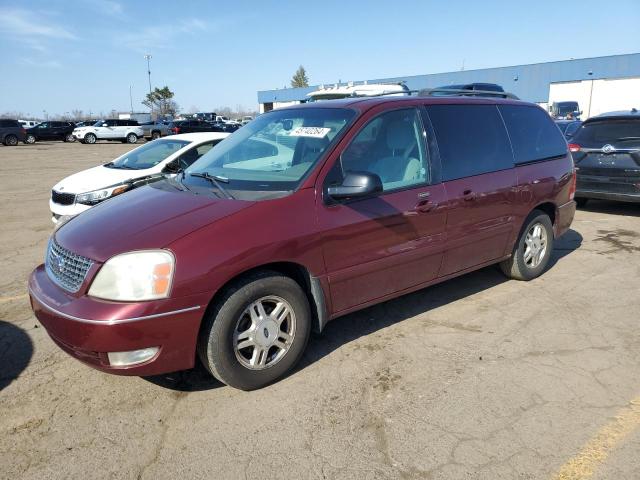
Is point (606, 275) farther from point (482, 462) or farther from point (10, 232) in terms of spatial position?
point (10, 232)

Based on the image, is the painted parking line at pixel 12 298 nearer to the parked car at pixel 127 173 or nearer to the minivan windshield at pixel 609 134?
the parked car at pixel 127 173

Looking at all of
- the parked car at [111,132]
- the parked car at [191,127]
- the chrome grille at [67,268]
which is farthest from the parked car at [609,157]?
the parked car at [111,132]

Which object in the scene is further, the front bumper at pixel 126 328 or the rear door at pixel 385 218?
the rear door at pixel 385 218

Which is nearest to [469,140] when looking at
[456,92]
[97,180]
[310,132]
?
[456,92]

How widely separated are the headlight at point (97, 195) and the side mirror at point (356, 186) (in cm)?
426

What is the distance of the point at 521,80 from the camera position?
42.8 meters

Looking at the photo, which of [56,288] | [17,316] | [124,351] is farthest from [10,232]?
[124,351]

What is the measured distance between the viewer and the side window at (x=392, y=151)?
142 inches

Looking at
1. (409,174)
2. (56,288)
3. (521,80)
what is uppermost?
(521,80)

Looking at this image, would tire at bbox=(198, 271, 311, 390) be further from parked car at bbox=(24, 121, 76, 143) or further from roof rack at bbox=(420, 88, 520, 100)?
parked car at bbox=(24, 121, 76, 143)

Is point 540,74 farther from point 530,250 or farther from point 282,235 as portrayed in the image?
point 282,235

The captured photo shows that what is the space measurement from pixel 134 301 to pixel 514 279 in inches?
159

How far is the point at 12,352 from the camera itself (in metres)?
3.77

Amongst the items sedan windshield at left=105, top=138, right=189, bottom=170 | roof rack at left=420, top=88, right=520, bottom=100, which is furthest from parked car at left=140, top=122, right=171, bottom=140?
roof rack at left=420, top=88, right=520, bottom=100
